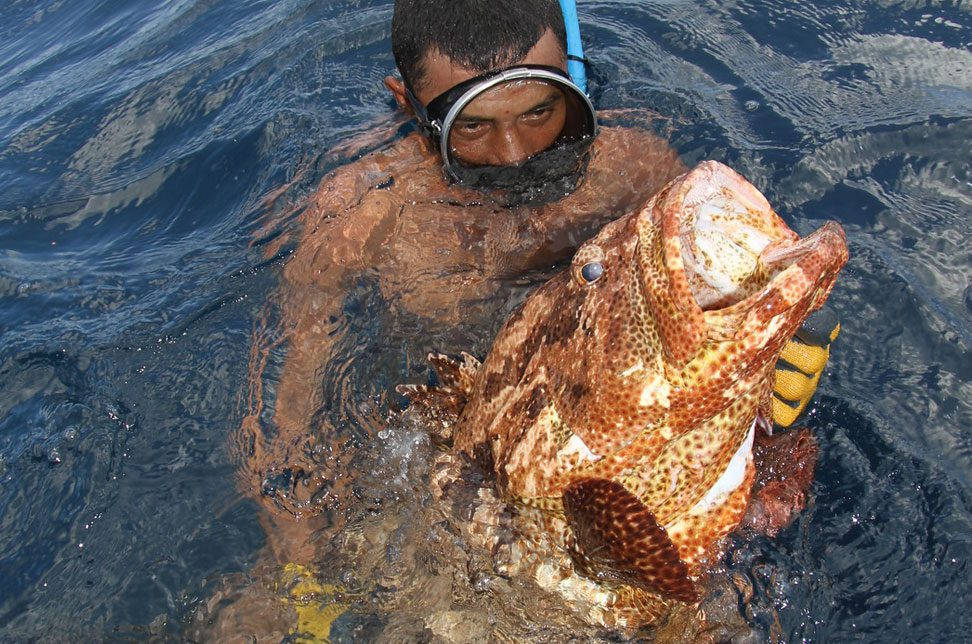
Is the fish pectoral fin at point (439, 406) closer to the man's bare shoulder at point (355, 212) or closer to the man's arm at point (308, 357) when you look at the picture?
the man's arm at point (308, 357)

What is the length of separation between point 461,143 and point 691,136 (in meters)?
1.85

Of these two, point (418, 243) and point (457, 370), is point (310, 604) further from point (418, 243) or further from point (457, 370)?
point (418, 243)

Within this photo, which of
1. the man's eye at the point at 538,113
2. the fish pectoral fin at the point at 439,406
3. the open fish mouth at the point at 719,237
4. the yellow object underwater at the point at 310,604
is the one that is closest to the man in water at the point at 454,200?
the man's eye at the point at 538,113

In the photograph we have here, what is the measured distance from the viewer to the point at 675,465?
206cm

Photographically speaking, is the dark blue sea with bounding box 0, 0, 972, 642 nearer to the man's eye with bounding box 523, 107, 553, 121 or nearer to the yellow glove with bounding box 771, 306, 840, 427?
the yellow glove with bounding box 771, 306, 840, 427

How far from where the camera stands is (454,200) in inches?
160

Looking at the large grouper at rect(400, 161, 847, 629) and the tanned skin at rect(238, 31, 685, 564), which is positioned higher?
the large grouper at rect(400, 161, 847, 629)

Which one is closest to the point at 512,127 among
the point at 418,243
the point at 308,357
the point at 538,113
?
the point at 538,113

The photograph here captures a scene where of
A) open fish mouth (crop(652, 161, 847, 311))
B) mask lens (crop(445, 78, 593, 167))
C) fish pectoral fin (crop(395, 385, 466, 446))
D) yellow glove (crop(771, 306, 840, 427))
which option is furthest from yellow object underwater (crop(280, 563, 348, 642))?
mask lens (crop(445, 78, 593, 167))

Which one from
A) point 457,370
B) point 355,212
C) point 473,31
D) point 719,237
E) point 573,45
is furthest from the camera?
point 573,45

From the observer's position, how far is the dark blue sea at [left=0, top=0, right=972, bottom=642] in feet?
10.0

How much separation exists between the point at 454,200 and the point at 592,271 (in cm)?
210

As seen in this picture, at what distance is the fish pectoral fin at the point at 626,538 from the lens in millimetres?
1891

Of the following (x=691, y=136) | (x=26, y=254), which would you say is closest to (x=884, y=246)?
(x=691, y=136)
